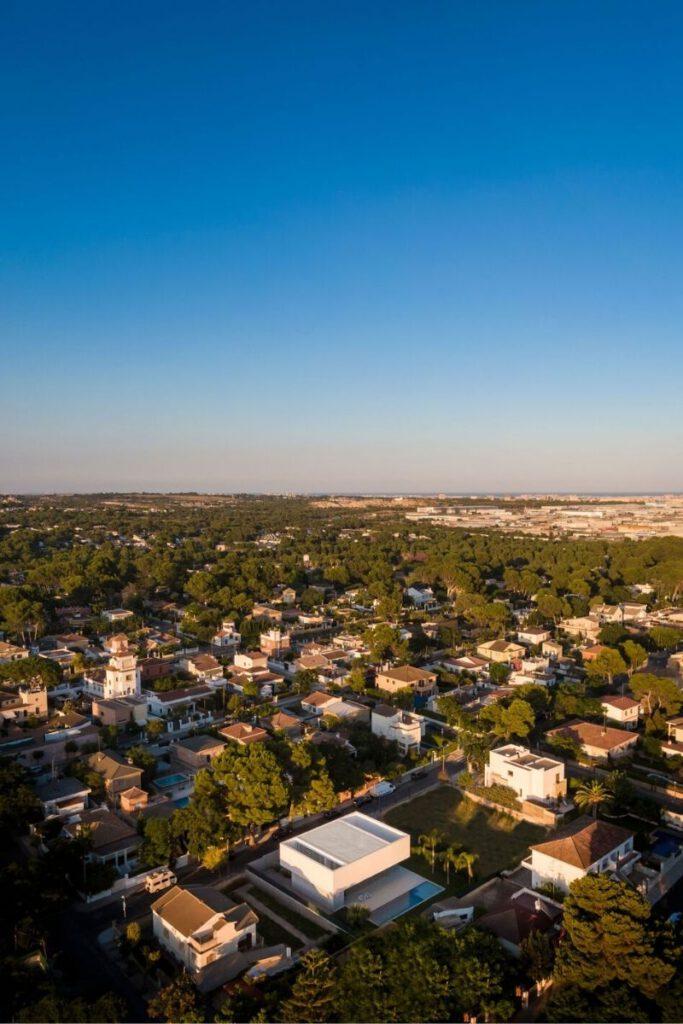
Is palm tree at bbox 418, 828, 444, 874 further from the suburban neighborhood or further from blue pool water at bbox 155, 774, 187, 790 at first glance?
blue pool water at bbox 155, 774, 187, 790

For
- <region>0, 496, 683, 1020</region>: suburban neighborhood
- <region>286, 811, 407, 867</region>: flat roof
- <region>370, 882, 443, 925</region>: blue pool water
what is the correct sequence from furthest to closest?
<region>286, 811, 407, 867</region>: flat roof → <region>370, 882, 443, 925</region>: blue pool water → <region>0, 496, 683, 1020</region>: suburban neighborhood

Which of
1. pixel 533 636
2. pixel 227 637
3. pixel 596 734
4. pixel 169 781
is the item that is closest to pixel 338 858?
pixel 169 781

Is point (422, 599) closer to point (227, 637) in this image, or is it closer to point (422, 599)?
point (422, 599)

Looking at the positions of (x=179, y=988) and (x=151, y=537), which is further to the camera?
(x=151, y=537)

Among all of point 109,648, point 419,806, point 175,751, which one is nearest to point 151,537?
point 109,648

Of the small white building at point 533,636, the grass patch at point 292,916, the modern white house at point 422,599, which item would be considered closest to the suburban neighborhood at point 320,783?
the grass patch at point 292,916

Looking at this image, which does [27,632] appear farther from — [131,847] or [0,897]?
[0,897]

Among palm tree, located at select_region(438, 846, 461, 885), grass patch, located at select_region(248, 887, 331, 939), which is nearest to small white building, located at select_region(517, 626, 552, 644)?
palm tree, located at select_region(438, 846, 461, 885)

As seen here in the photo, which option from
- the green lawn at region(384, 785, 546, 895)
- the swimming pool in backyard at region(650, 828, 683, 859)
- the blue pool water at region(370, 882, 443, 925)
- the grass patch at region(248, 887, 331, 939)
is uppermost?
the swimming pool in backyard at region(650, 828, 683, 859)
